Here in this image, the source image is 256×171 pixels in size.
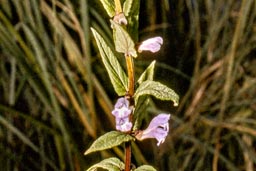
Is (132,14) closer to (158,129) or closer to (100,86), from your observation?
(158,129)

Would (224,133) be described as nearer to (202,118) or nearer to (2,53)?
(202,118)

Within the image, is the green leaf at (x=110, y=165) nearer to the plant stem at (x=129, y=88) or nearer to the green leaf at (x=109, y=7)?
the plant stem at (x=129, y=88)

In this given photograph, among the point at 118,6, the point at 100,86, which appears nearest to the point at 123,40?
the point at 118,6

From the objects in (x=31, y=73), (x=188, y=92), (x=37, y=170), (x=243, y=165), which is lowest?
(x=243, y=165)

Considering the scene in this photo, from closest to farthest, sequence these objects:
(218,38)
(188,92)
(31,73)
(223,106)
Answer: (31,73), (223,106), (188,92), (218,38)

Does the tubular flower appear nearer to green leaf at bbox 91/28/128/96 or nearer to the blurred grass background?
green leaf at bbox 91/28/128/96

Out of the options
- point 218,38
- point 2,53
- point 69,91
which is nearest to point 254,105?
point 218,38
